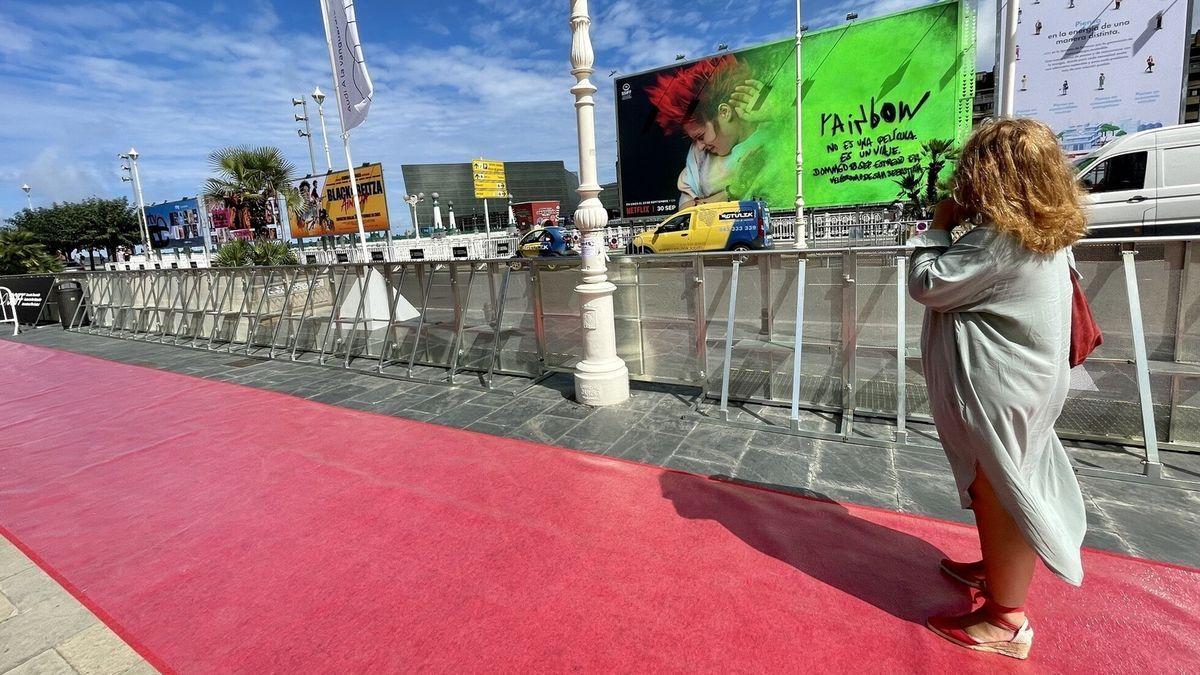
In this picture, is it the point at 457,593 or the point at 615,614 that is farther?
the point at 457,593

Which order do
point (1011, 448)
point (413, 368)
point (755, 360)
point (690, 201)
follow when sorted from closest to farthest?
point (1011, 448)
point (755, 360)
point (413, 368)
point (690, 201)

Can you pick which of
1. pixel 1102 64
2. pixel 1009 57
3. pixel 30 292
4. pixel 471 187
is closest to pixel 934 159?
pixel 1102 64

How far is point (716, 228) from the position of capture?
59.1ft

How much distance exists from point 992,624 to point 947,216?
156cm

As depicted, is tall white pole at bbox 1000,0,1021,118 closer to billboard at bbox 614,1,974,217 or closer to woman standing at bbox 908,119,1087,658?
woman standing at bbox 908,119,1087,658

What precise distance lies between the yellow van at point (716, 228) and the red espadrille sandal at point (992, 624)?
1588 centimetres

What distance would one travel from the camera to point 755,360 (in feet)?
16.0

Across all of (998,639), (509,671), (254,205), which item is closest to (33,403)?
(509,671)

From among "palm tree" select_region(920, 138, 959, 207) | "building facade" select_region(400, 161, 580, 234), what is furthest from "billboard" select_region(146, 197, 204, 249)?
"palm tree" select_region(920, 138, 959, 207)

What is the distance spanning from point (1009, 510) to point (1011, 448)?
0.75ft

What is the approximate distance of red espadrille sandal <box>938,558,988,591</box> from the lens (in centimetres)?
237

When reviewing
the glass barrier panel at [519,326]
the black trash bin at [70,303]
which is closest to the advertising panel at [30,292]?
the black trash bin at [70,303]

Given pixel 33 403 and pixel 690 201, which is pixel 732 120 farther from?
pixel 33 403

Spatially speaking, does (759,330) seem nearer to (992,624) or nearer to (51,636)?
(992,624)
